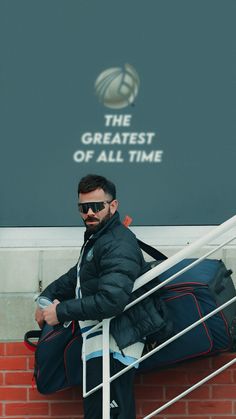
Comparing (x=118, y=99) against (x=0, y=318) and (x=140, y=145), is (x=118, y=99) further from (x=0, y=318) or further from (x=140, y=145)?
(x=0, y=318)

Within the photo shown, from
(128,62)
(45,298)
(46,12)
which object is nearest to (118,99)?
(128,62)

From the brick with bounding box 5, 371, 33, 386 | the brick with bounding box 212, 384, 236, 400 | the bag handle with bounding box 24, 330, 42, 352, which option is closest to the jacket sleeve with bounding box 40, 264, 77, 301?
the bag handle with bounding box 24, 330, 42, 352

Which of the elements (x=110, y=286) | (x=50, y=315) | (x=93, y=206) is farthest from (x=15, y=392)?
(x=93, y=206)

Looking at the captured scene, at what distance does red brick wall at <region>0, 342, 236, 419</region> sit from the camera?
6945mm

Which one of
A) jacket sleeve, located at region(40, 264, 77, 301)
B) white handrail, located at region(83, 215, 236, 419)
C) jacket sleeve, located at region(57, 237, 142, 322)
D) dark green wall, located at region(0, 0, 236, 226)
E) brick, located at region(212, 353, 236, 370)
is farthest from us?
dark green wall, located at region(0, 0, 236, 226)

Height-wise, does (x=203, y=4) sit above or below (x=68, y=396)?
above

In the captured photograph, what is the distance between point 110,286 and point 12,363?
1.23 m

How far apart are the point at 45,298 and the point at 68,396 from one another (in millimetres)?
791

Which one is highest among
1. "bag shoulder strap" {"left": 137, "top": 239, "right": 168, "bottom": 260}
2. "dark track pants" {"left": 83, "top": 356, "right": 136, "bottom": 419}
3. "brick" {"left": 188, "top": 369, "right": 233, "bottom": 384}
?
"bag shoulder strap" {"left": 137, "top": 239, "right": 168, "bottom": 260}

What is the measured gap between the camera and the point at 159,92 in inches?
280

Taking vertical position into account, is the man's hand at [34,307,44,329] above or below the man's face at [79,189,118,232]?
below

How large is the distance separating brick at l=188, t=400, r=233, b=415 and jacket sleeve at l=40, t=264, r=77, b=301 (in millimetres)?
1076

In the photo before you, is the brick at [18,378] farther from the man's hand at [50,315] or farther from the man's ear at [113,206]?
the man's ear at [113,206]

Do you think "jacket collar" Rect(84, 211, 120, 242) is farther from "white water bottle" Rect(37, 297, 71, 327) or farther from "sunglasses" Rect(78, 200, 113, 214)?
"white water bottle" Rect(37, 297, 71, 327)
